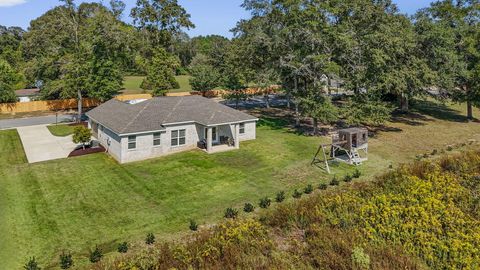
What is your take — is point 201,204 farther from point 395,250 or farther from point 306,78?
point 306,78

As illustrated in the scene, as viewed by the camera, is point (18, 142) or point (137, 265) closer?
point (137, 265)

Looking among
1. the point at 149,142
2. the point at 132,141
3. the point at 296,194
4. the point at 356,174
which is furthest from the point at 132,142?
the point at 356,174

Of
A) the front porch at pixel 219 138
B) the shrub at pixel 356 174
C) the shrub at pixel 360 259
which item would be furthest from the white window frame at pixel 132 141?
the shrub at pixel 360 259

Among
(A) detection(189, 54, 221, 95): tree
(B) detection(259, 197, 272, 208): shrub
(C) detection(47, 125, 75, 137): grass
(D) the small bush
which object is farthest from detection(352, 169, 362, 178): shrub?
(A) detection(189, 54, 221, 95): tree

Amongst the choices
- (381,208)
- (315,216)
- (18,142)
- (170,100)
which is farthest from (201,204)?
(18,142)

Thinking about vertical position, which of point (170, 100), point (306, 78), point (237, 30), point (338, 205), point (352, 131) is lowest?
point (338, 205)

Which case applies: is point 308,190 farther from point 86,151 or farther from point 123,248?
point 86,151
